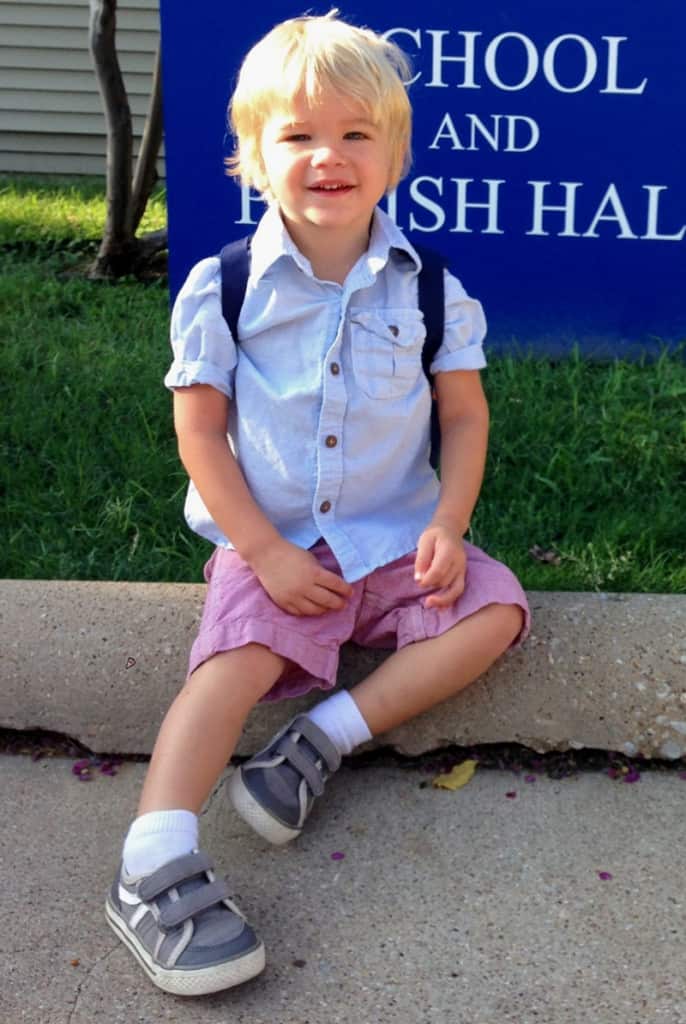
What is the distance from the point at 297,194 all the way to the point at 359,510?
54 cm

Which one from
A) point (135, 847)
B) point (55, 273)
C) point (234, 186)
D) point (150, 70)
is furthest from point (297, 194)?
point (150, 70)

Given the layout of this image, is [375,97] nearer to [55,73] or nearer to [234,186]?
[234,186]

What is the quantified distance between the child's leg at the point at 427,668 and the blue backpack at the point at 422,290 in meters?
0.44

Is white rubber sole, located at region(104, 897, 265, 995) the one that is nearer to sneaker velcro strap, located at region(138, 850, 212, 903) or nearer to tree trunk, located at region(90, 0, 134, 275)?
sneaker velcro strap, located at region(138, 850, 212, 903)

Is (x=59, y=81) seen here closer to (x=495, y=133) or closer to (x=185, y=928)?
(x=495, y=133)

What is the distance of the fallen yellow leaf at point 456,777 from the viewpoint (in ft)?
7.78

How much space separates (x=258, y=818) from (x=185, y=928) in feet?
0.92

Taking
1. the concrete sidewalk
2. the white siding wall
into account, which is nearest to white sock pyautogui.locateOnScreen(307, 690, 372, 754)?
the concrete sidewalk

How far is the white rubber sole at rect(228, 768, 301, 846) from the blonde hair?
1053 mm

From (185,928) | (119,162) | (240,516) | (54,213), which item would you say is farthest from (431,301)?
(54,213)

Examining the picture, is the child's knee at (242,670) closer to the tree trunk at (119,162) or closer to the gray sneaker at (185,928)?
the gray sneaker at (185,928)

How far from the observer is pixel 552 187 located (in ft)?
13.7

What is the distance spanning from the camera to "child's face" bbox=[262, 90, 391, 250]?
2.23m

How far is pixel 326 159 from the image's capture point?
7.32 ft
